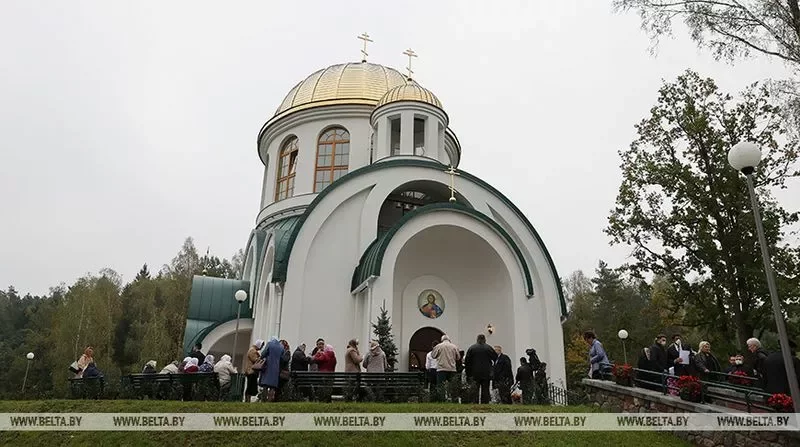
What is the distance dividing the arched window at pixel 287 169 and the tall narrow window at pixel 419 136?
4.61 meters

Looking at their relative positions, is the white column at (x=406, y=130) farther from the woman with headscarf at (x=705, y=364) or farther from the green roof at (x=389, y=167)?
the woman with headscarf at (x=705, y=364)

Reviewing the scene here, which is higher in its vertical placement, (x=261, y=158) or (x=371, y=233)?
(x=261, y=158)

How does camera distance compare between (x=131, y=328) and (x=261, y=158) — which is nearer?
(x=261, y=158)

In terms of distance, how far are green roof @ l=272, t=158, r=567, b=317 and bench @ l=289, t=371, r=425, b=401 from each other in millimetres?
5738

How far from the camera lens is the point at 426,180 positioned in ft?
56.1

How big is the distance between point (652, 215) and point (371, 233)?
773 cm

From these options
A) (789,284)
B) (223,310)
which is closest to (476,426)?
(789,284)

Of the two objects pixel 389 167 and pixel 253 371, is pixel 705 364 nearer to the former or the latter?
pixel 253 371

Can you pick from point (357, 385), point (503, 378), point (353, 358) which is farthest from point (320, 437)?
point (503, 378)

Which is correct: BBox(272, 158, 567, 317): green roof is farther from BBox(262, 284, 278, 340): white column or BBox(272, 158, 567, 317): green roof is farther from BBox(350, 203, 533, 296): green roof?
BBox(350, 203, 533, 296): green roof

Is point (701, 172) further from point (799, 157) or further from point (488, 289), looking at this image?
point (488, 289)

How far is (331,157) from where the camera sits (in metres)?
20.4

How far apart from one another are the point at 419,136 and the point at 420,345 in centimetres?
720

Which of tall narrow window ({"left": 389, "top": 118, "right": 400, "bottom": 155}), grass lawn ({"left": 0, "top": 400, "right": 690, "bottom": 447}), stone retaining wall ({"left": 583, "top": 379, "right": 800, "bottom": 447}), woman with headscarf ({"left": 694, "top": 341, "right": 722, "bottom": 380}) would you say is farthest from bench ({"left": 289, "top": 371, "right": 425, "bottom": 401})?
tall narrow window ({"left": 389, "top": 118, "right": 400, "bottom": 155})
